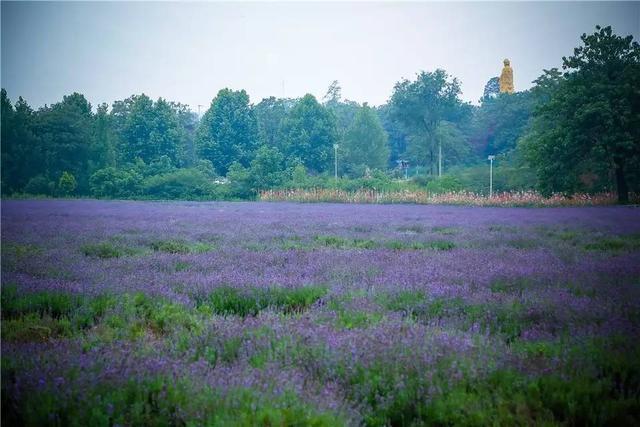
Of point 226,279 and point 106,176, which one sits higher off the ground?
point 106,176

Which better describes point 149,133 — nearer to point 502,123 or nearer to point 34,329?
point 502,123

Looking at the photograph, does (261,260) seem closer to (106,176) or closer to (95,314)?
(95,314)

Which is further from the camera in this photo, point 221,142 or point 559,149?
point 221,142

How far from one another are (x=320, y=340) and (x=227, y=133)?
5442 centimetres

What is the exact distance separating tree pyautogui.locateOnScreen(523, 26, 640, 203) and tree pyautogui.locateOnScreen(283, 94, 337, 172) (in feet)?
90.1

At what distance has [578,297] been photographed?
4551 millimetres

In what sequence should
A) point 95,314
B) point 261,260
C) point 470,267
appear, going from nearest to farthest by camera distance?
point 95,314, point 470,267, point 261,260

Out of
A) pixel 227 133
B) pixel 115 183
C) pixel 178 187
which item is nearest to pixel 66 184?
pixel 115 183

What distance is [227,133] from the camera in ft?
180

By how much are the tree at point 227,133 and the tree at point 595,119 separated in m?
38.2

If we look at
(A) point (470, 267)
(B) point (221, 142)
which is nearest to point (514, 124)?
(B) point (221, 142)

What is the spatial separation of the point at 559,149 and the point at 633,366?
22.7m

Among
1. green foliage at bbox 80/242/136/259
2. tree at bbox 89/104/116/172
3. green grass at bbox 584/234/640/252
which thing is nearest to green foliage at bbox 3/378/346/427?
green foliage at bbox 80/242/136/259

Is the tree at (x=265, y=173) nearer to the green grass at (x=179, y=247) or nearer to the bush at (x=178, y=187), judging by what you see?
the bush at (x=178, y=187)
